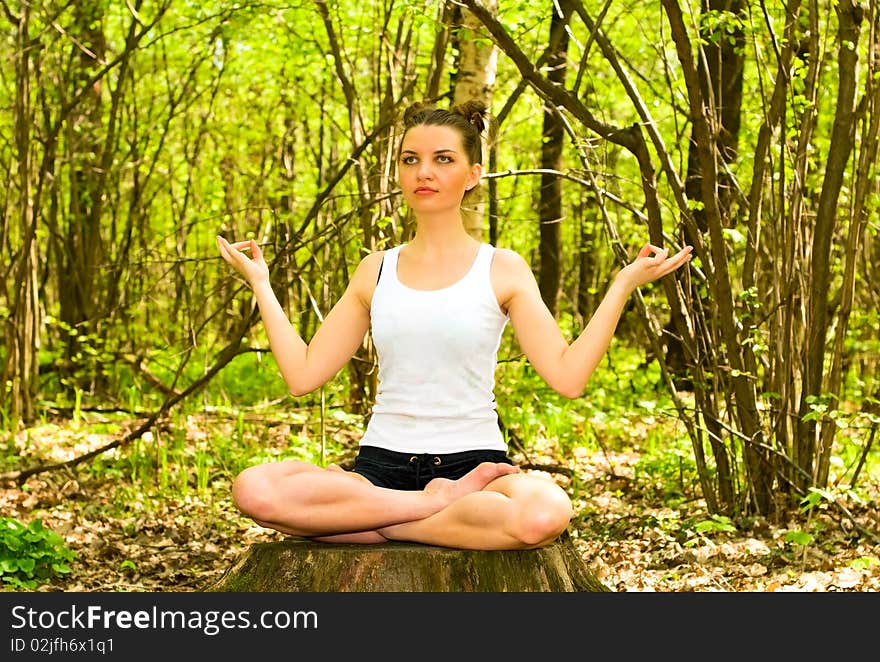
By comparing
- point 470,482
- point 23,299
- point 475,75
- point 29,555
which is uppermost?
point 475,75

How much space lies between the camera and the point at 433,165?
365cm

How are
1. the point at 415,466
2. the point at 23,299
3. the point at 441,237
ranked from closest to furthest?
the point at 415,466, the point at 441,237, the point at 23,299

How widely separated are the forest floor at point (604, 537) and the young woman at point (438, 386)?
168cm

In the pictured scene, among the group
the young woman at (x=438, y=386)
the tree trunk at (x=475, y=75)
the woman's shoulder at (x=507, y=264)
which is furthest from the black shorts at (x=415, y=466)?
the tree trunk at (x=475, y=75)

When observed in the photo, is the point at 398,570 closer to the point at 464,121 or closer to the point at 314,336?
the point at 314,336

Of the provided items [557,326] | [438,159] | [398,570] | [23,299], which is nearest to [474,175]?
[438,159]

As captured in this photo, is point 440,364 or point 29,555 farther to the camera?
point 29,555

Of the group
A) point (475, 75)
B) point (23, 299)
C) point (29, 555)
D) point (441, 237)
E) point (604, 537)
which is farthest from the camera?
point (23, 299)

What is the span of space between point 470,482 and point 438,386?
297 millimetres

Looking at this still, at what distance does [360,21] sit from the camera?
878cm

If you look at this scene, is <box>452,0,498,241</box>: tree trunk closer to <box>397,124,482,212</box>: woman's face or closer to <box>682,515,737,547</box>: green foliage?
<box>682,515,737,547</box>: green foliage

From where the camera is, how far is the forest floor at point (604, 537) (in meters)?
5.18

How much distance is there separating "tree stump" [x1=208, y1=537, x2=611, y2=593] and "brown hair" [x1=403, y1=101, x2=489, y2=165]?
1.20 metres

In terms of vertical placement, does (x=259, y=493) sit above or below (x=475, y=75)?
below
